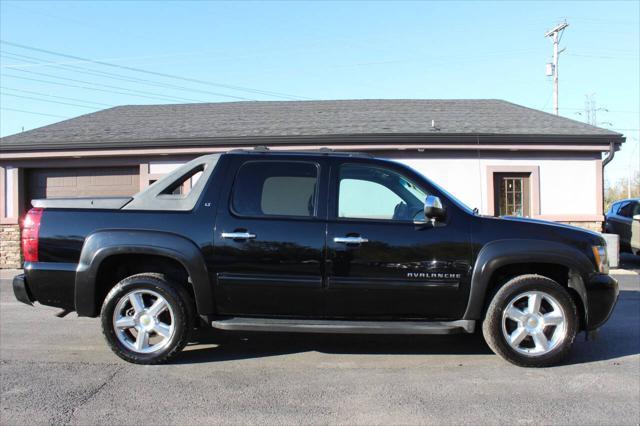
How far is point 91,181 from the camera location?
40.4 ft

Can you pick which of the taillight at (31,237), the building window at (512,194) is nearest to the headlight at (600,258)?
the taillight at (31,237)

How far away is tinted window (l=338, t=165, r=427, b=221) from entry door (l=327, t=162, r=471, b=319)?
20 cm

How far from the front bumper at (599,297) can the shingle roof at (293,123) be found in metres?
7.62

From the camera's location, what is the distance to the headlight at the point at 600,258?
451cm

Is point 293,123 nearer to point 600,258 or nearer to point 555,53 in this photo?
point 600,258

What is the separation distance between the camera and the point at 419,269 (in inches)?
172

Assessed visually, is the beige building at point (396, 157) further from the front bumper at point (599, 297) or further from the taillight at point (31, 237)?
the taillight at point (31, 237)

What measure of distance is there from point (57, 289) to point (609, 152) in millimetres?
12275

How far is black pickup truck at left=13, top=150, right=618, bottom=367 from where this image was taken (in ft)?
14.4

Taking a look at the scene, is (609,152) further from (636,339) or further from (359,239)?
(359,239)

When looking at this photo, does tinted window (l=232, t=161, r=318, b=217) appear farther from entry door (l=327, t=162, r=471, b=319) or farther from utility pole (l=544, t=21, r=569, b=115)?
utility pole (l=544, t=21, r=569, b=115)

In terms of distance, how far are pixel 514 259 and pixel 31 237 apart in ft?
14.1

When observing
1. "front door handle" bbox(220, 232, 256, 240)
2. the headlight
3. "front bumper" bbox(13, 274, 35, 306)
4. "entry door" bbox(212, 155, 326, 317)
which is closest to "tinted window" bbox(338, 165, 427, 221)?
"entry door" bbox(212, 155, 326, 317)

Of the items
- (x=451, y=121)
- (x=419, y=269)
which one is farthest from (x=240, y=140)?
(x=419, y=269)
